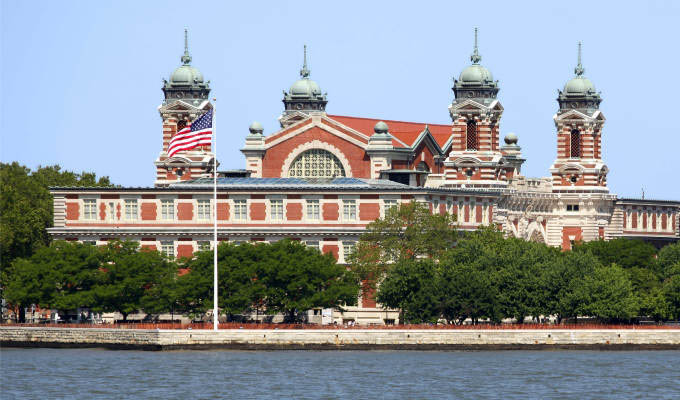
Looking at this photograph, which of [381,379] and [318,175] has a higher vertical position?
[318,175]

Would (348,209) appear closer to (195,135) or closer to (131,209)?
(131,209)

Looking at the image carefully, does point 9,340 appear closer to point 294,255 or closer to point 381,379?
point 294,255

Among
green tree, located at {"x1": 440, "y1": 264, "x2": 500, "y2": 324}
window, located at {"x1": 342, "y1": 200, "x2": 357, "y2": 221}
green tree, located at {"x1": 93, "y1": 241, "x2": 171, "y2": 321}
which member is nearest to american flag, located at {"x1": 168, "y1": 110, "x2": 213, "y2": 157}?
green tree, located at {"x1": 93, "y1": 241, "x2": 171, "y2": 321}

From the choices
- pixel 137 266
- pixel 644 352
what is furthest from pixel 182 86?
pixel 644 352

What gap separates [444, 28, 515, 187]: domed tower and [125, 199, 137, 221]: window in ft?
117

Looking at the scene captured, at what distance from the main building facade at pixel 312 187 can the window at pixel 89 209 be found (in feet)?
0.27

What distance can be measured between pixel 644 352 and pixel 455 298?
13.7m

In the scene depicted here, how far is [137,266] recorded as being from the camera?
500 feet

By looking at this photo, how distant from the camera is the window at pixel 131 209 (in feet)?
559

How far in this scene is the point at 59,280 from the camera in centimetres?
15212

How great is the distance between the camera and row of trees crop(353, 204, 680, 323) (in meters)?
147

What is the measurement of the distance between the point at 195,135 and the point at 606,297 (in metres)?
31.4

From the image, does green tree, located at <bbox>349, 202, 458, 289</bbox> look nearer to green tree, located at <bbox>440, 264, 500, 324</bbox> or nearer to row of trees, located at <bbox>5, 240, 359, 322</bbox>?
row of trees, located at <bbox>5, 240, 359, 322</bbox>

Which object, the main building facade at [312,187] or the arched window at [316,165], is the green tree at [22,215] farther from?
the arched window at [316,165]
